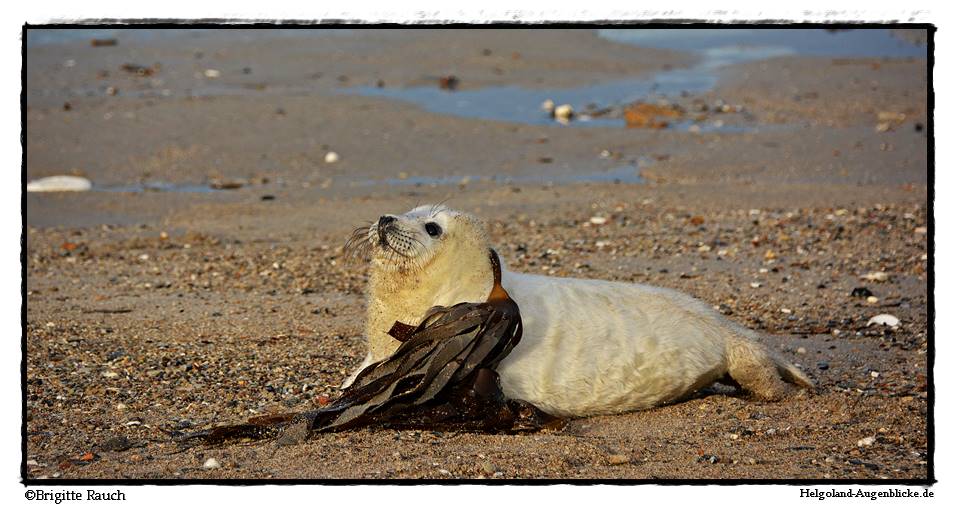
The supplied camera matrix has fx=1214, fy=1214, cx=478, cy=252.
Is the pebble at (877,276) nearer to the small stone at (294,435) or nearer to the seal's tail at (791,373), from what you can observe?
the seal's tail at (791,373)

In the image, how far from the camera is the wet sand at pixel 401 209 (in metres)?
4.95

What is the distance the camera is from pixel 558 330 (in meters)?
5.33

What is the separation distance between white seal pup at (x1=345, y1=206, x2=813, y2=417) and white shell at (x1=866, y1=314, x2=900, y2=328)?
187cm

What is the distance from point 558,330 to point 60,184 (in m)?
8.31

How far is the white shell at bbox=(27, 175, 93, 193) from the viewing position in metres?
12.1

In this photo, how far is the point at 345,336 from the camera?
703 cm

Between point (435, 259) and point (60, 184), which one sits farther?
point (60, 184)

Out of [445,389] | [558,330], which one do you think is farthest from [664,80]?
[445,389]

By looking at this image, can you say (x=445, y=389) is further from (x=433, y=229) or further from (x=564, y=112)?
(x=564, y=112)

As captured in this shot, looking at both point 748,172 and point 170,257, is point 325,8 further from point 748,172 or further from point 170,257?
point 748,172

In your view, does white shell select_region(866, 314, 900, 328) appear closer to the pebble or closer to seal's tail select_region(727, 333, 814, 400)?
the pebble

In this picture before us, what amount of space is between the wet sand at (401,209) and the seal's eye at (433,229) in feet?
2.97

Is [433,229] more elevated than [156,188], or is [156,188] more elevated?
[156,188]

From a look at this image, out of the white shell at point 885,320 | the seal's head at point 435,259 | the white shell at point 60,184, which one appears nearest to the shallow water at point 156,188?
the white shell at point 60,184
